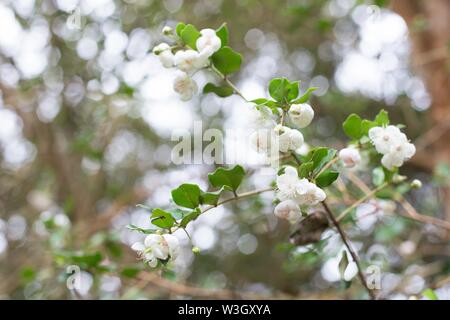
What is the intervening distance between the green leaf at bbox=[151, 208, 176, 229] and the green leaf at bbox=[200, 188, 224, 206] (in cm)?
7

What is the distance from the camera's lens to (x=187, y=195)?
0.80 meters

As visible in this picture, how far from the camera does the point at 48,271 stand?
5.47 feet

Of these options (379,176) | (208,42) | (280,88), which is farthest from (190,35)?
(379,176)

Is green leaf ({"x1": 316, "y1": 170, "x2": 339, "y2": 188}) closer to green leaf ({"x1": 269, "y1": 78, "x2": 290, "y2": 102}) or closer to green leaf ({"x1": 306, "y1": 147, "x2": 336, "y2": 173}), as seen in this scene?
green leaf ({"x1": 306, "y1": 147, "x2": 336, "y2": 173})

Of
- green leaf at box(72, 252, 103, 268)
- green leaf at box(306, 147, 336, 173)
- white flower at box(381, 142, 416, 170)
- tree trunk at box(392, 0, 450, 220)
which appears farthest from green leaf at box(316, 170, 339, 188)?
tree trunk at box(392, 0, 450, 220)

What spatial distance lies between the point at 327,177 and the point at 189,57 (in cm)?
29

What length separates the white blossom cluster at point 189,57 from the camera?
837mm

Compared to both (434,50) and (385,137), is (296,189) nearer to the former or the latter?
(385,137)

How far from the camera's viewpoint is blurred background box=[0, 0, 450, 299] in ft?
5.53

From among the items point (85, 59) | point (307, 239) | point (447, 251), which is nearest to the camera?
point (307, 239)

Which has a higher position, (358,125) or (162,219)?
(358,125)

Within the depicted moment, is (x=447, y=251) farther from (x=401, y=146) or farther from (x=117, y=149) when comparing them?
(x=117, y=149)
